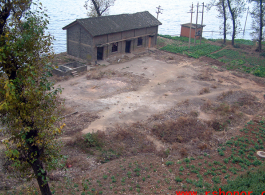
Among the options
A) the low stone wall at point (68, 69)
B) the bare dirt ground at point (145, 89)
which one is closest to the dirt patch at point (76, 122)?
the bare dirt ground at point (145, 89)

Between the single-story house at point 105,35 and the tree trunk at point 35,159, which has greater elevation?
the single-story house at point 105,35

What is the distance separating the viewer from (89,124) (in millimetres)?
17984

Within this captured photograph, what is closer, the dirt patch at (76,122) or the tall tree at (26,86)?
the tall tree at (26,86)

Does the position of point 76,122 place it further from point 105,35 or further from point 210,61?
point 210,61

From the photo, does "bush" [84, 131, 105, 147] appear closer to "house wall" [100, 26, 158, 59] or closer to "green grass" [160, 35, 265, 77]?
"house wall" [100, 26, 158, 59]

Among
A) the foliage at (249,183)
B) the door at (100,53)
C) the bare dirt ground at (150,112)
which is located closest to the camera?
the foliage at (249,183)

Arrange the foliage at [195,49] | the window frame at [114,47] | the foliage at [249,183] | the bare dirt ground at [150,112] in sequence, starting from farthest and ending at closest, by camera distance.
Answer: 1. the foliage at [195,49]
2. the window frame at [114,47]
3. the bare dirt ground at [150,112]
4. the foliage at [249,183]

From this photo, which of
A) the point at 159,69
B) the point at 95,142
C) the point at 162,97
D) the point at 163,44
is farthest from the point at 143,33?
the point at 95,142

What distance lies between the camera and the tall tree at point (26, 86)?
7.26m

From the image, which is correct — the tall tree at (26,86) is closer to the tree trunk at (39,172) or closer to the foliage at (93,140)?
the tree trunk at (39,172)

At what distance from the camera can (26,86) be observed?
746 centimetres

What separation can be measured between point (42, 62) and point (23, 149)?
9.44 ft

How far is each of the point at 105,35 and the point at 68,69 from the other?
751 cm

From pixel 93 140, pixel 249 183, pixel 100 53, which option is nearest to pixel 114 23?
pixel 100 53
